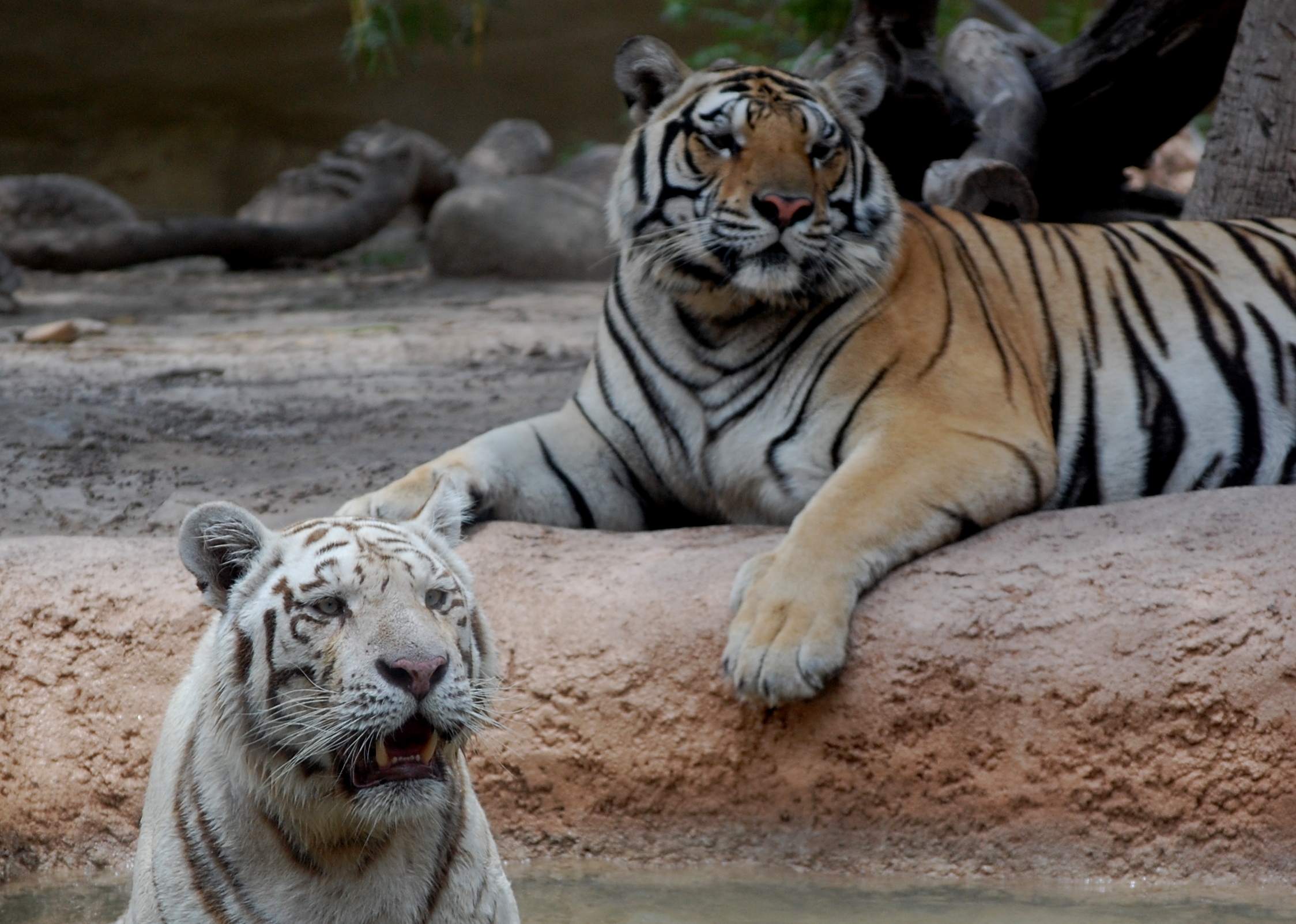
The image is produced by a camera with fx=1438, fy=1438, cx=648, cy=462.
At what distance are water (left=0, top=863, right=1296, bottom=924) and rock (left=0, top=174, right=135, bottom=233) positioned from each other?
939cm

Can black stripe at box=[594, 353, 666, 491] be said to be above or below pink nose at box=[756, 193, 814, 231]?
below

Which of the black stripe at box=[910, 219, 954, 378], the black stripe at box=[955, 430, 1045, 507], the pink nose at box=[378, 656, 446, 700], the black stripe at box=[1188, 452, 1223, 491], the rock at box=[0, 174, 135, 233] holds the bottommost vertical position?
the rock at box=[0, 174, 135, 233]

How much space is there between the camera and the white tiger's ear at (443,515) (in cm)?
226

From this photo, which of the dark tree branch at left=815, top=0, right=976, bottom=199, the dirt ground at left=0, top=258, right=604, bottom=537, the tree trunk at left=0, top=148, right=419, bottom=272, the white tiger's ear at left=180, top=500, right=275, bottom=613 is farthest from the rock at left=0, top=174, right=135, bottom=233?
the white tiger's ear at left=180, top=500, right=275, bottom=613

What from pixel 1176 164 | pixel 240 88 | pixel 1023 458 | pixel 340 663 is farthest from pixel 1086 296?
pixel 240 88

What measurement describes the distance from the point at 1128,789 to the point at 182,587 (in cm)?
195

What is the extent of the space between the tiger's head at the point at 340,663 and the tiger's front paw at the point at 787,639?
69cm

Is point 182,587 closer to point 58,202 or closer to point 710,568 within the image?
point 710,568

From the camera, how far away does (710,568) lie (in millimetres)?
3025

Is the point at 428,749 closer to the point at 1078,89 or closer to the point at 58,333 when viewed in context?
the point at 1078,89

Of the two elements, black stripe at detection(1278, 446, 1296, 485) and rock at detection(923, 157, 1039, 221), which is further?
rock at detection(923, 157, 1039, 221)

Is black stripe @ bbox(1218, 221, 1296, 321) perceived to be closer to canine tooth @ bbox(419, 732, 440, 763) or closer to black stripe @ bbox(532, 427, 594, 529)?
black stripe @ bbox(532, 427, 594, 529)

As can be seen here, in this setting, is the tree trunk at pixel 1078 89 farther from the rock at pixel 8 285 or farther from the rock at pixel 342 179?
the rock at pixel 342 179

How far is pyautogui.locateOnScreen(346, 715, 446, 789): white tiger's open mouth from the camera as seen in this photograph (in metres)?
1.95
